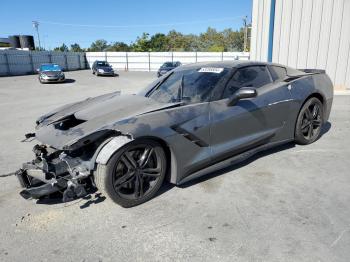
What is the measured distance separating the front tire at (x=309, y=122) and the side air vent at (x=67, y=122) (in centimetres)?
326

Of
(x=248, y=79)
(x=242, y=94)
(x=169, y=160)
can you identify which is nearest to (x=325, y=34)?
(x=248, y=79)

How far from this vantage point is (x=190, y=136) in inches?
138

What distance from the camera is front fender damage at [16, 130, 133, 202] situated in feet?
10.1

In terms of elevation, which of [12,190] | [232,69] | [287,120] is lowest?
[12,190]

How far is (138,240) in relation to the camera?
9.04 feet

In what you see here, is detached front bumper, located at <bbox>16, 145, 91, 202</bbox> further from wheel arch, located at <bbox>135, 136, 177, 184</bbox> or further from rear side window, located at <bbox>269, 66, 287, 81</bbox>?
rear side window, located at <bbox>269, 66, 287, 81</bbox>

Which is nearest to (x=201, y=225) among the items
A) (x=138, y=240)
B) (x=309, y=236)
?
(x=138, y=240)

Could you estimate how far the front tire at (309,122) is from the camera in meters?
4.88

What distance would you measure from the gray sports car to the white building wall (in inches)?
311

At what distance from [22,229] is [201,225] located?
1.71 m

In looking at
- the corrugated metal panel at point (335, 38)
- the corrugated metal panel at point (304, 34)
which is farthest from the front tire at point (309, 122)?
the corrugated metal panel at point (335, 38)

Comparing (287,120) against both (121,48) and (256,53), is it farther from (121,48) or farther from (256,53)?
(121,48)

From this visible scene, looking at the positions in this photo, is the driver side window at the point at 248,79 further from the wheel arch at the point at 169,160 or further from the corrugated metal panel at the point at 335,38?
the corrugated metal panel at the point at 335,38

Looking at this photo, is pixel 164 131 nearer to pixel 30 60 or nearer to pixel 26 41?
pixel 30 60
